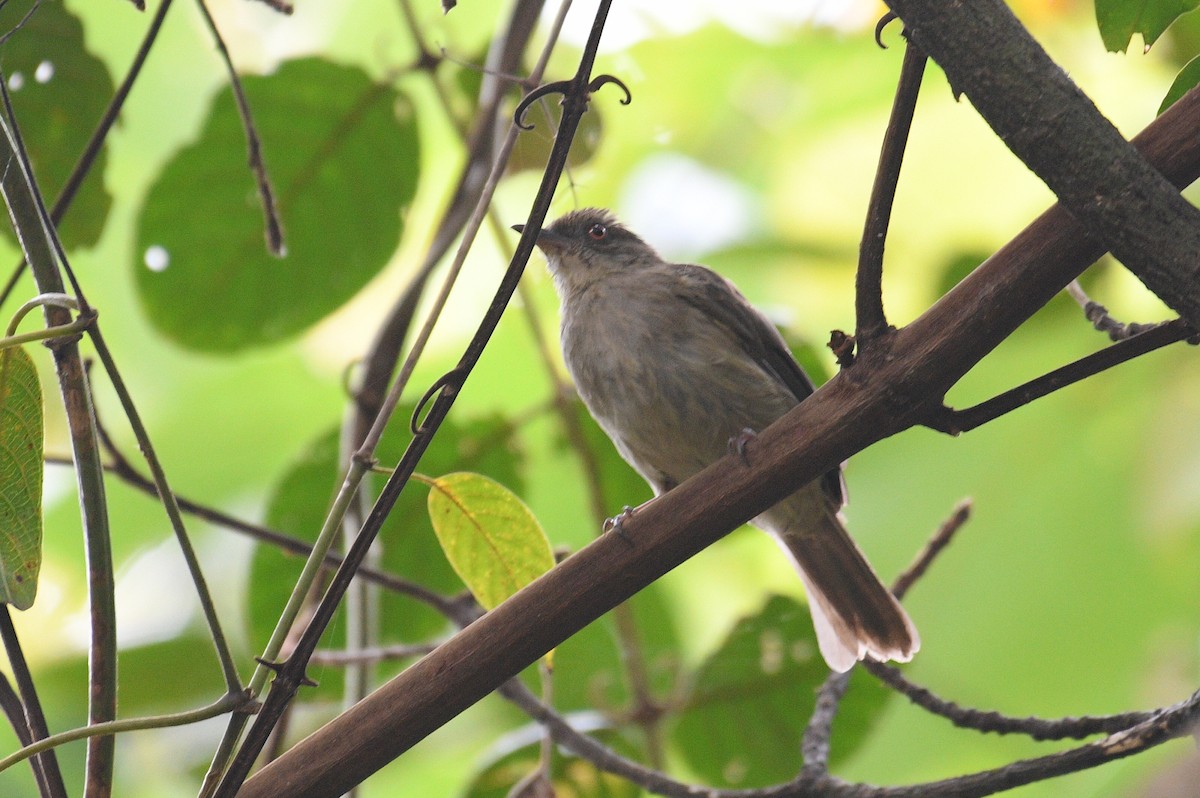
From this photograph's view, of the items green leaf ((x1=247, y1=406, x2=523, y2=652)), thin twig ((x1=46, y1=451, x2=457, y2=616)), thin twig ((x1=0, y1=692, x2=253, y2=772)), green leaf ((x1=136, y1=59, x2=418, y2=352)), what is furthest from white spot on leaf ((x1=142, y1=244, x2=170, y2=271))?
thin twig ((x1=0, y1=692, x2=253, y2=772))

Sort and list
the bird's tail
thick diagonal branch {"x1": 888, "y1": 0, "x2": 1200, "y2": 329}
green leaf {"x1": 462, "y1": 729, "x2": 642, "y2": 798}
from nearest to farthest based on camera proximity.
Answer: thick diagonal branch {"x1": 888, "y1": 0, "x2": 1200, "y2": 329} → green leaf {"x1": 462, "y1": 729, "x2": 642, "y2": 798} → the bird's tail

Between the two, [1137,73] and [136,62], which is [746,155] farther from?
[136,62]

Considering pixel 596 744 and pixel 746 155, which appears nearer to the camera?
pixel 596 744

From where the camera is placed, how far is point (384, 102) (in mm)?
3250

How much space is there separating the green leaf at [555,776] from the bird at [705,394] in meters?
0.60

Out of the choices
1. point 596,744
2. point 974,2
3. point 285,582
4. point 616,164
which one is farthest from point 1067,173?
point 616,164

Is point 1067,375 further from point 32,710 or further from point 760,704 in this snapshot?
point 760,704

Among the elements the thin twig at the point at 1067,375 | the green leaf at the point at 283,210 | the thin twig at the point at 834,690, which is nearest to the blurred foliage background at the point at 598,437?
the green leaf at the point at 283,210

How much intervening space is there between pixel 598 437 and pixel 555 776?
0.97m

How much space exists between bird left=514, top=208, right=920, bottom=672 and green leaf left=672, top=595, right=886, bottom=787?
0.11 meters

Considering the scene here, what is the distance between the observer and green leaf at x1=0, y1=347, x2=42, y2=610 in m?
1.62

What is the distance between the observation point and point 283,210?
322cm

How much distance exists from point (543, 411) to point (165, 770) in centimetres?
204

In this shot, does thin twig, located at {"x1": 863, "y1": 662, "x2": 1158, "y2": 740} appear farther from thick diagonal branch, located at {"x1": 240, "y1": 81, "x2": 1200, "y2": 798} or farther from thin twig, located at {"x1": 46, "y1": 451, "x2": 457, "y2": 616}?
thin twig, located at {"x1": 46, "y1": 451, "x2": 457, "y2": 616}
